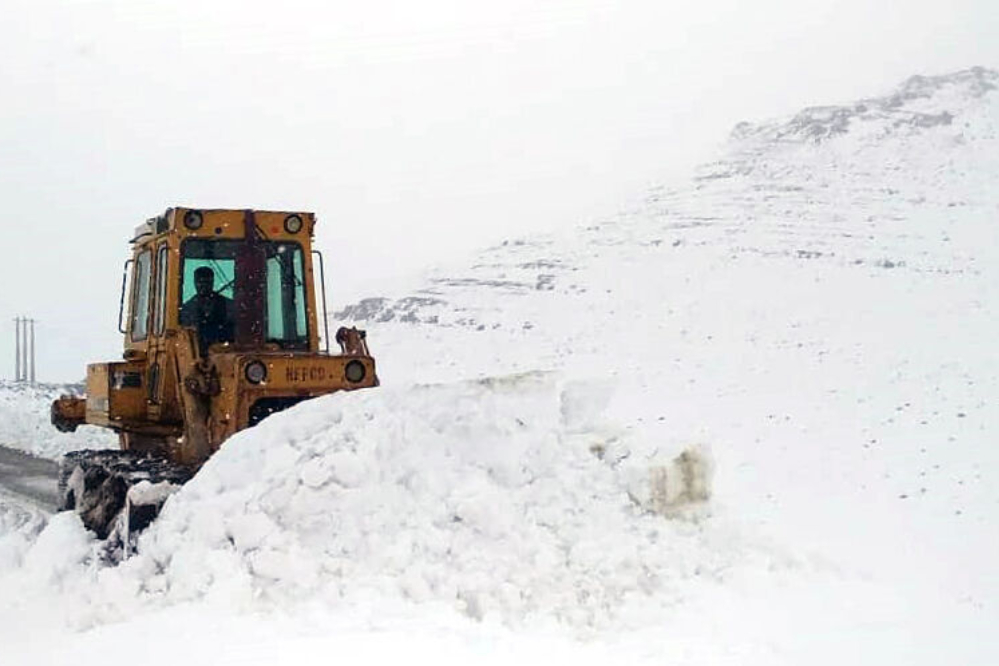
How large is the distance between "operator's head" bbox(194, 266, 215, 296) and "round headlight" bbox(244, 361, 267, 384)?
4.12 feet

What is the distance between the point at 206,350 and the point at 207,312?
37 centimetres

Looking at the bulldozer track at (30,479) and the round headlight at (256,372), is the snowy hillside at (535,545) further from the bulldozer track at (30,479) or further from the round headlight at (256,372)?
the bulldozer track at (30,479)

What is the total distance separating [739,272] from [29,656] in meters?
30.0

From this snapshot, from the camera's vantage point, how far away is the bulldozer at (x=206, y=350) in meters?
7.97

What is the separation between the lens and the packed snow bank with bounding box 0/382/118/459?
19172mm

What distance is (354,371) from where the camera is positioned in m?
8.29

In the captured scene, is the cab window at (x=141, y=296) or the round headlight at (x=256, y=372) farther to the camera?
the cab window at (x=141, y=296)

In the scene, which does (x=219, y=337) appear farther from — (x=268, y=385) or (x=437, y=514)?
(x=437, y=514)

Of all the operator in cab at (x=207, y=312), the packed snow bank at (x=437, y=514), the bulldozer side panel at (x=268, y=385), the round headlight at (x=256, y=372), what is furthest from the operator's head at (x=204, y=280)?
the packed snow bank at (x=437, y=514)

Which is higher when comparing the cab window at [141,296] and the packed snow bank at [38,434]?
the cab window at [141,296]

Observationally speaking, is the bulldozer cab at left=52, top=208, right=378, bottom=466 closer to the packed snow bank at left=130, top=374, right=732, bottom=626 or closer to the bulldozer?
the bulldozer

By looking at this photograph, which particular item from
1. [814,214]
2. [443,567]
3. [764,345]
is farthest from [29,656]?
[814,214]

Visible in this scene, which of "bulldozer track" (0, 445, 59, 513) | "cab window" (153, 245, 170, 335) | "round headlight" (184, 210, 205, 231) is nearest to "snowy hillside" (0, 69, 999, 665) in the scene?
"bulldozer track" (0, 445, 59, 513)

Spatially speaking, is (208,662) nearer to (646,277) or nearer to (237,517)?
(237,517)
